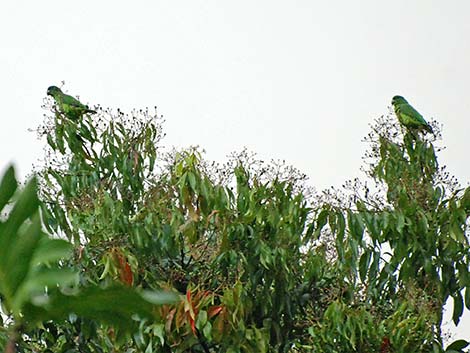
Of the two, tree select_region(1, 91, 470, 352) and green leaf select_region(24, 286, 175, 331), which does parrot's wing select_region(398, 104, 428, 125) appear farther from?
green leaf select_region(24, 286, 175, 331)

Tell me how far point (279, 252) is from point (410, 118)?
1.08 m

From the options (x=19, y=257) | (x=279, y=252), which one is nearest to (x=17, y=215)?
(x=19, y=257)

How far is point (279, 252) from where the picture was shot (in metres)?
5.40

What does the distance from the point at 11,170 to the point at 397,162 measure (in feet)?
17.4

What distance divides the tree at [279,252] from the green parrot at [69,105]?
0.57 m

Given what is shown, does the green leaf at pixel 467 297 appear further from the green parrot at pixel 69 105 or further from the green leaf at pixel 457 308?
the green parrot at pixel 69 105

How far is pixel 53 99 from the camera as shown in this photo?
20.8 feet

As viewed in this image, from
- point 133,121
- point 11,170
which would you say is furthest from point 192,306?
point 11,170

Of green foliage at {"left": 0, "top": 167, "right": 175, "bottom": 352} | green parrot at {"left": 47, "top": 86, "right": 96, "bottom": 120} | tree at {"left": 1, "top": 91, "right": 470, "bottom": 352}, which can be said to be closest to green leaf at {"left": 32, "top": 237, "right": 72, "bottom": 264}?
green foliage at {"left": 0, "top": 167, "right": 175, "bottom": 352}

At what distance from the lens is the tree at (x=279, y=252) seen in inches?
206

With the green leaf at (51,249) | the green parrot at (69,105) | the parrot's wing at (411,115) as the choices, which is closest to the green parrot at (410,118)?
the parrot's wing at (411,115)

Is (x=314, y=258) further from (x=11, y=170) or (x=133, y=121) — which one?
(x=11, y=170)

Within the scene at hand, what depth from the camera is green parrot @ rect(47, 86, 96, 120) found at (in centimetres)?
626

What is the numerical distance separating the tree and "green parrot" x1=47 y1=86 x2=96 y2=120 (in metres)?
0.57
